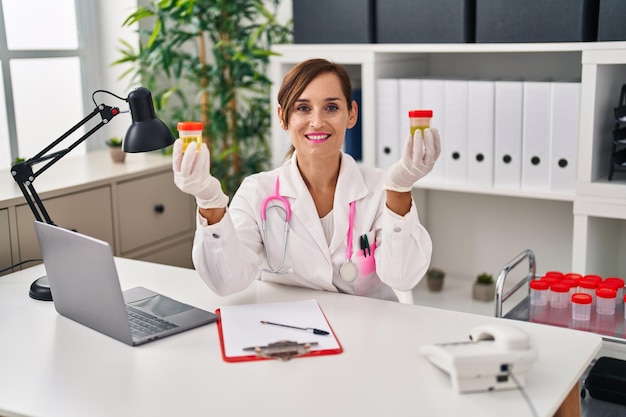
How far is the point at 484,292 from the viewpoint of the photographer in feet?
9.29

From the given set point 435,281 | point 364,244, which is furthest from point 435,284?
point 364,244

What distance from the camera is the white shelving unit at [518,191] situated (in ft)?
7.62

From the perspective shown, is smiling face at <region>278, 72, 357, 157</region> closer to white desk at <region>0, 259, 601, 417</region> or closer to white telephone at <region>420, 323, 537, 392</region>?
white desk at <region>0, 259, 601, 417</region>

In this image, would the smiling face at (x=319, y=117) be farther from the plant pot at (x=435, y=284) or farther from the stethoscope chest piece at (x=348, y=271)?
the plant pot at (x=435, y=284)

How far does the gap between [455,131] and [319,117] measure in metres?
0.81

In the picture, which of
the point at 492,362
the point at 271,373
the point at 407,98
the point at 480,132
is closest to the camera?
the point at 492,362

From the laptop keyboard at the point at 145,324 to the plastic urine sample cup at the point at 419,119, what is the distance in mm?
664

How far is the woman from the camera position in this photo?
1836 millimetres

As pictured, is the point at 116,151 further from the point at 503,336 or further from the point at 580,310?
the point at 503,336

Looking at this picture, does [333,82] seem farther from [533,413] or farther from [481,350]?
[533,413]

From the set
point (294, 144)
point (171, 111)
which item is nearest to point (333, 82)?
point (294, 144)

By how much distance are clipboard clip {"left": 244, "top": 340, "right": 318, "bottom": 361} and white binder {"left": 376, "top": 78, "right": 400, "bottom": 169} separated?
1314 mm

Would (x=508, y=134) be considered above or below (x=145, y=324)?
above

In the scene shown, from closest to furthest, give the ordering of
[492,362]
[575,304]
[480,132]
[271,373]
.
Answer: [492,362] → [271,373] → [575,304] → [480,132]
